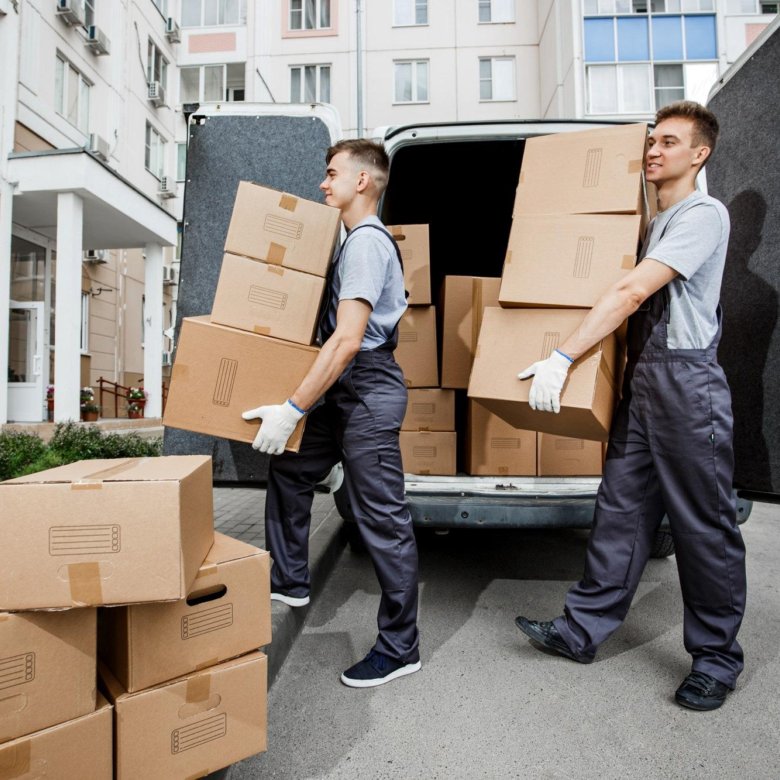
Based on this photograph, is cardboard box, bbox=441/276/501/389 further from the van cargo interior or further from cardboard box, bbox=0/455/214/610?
cardboard box, bbox=0/455/214/610

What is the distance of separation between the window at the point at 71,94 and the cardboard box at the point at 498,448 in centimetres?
1278

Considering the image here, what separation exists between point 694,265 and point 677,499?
2.59 feet

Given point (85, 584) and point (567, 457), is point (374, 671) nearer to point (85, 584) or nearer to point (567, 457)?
point (85, 584)

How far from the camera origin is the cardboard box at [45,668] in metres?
1.28

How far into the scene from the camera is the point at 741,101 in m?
2.68

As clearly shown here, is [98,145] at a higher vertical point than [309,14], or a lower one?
lower

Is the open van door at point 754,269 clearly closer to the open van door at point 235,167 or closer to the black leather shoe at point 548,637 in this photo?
the black leather shoe at point 548,637

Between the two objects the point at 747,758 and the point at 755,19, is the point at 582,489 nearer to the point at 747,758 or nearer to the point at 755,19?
the point at 747,758

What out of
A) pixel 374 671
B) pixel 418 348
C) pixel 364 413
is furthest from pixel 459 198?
pixel 374 671

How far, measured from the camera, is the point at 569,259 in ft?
7.61

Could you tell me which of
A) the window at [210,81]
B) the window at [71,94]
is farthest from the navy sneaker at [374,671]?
the window at [210,81]

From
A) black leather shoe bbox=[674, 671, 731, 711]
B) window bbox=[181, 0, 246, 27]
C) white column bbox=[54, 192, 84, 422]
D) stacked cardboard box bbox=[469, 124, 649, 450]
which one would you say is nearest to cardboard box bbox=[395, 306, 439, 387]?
stacked cardboard box bbox=[469, 124, 649, 450]

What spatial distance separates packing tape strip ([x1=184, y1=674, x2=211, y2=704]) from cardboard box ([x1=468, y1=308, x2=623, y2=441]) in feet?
4.37

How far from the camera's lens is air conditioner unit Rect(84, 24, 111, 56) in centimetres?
1361
